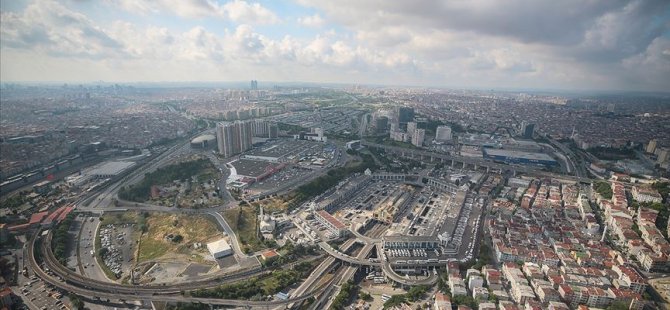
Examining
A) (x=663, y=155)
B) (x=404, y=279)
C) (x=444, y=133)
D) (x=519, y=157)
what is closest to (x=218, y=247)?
(x=404, y=279)

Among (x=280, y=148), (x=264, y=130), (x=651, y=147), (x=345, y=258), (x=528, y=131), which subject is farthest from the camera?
(x=528, y=131)

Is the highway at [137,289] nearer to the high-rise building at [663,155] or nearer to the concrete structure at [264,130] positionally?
the concrete structure at [264,130]

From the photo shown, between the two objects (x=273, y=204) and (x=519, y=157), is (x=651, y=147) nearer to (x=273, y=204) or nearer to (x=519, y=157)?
(x=519, y=157)

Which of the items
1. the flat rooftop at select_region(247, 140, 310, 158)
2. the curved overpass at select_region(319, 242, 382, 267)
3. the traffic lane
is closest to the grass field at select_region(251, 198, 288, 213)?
the curved overpass at select_region(319, 242, 382, 267)

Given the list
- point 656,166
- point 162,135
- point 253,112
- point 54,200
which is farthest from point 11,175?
point 656,166

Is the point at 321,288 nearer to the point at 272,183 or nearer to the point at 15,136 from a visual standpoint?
the point at 272,183

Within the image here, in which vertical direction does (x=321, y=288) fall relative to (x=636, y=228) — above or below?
below

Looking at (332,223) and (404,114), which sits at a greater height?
(404,114)

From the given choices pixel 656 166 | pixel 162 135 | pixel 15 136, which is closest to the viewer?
pixel 656 166
